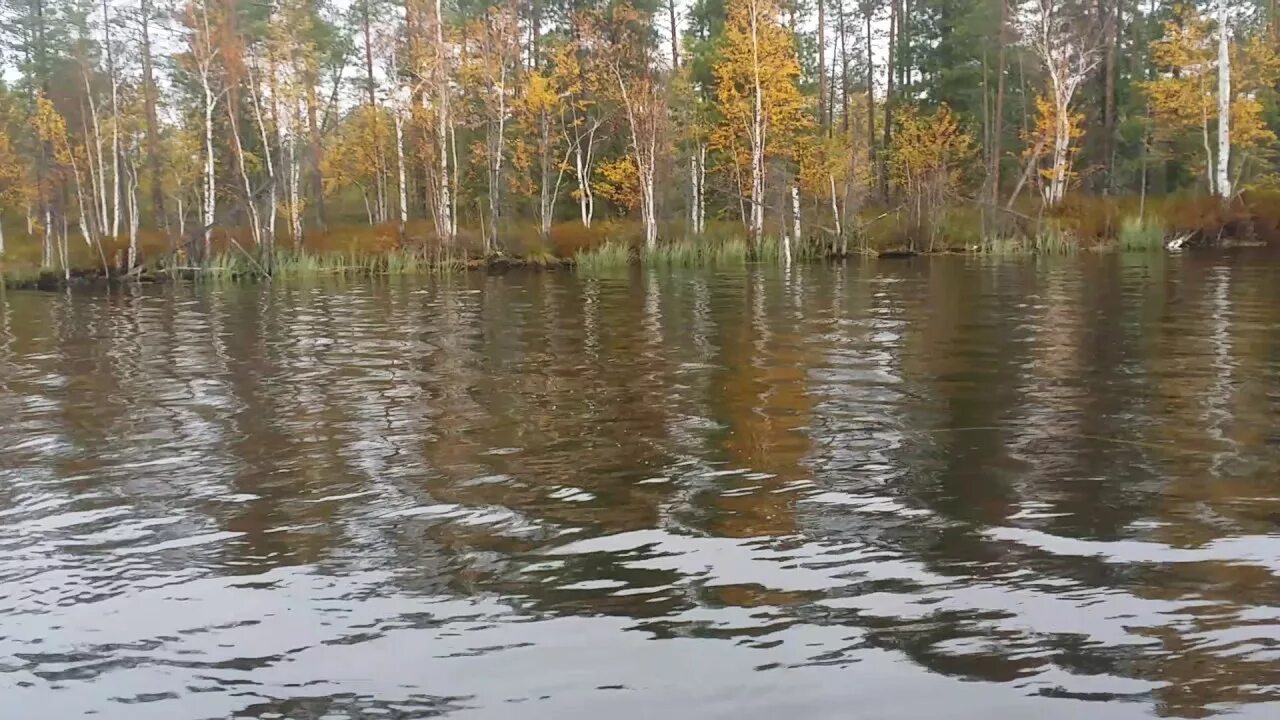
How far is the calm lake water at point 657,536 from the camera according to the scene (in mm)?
3568

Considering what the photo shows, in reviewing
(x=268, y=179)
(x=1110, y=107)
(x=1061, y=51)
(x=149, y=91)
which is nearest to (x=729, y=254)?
(x=268, y=179)

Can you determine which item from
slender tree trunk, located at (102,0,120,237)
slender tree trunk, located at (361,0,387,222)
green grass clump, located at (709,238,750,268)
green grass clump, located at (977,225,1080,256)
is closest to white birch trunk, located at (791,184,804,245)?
green grass clump, located at (709,238,750,268)

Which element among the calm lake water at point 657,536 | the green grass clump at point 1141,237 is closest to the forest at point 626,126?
the green grass clump at point 1141,237

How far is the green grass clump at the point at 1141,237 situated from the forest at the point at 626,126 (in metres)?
0.09

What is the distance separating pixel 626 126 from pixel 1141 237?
1990cm

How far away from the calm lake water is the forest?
78.5 feet

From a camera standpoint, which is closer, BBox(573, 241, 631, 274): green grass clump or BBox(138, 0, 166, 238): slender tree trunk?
BBox(573, 241, 631, 274): green grass clump

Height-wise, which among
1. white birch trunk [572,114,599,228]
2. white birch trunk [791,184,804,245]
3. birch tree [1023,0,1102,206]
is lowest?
white birch trunk [791,184,804,245]

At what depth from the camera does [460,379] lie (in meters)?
10.5

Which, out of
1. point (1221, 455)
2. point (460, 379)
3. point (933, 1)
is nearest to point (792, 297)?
point (460, 379)

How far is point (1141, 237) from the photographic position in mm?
33625

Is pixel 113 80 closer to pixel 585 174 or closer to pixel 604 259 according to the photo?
pixel 585 174

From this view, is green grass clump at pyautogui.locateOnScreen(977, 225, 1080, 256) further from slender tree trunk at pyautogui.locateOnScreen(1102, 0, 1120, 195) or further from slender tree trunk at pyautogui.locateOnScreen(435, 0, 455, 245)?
slender tree trunk at pyautogui.locateOnScreen(435, 0, 455, 245)

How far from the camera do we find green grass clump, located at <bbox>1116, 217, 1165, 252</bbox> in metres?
33.5
